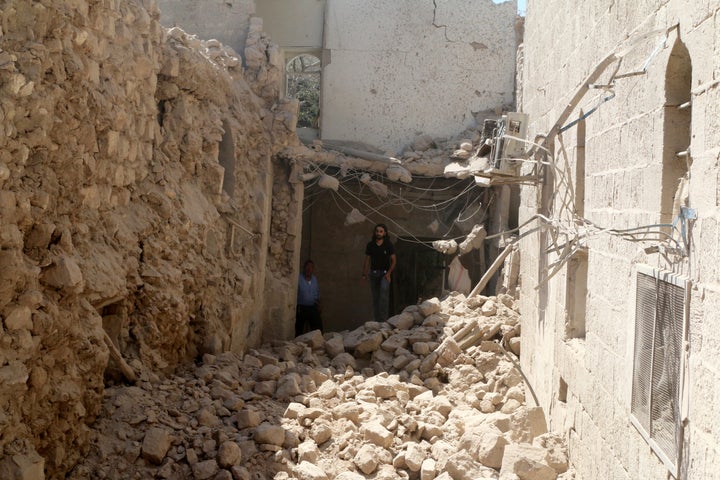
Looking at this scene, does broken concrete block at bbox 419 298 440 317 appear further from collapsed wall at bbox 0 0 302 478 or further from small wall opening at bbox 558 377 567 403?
small wall opening at bbox 558 377 567 403

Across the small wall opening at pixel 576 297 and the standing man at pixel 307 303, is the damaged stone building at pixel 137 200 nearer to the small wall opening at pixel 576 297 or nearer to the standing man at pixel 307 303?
the standing man at pixel 307 303

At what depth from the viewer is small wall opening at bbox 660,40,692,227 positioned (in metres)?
3.96

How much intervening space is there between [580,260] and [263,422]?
2.87 metres

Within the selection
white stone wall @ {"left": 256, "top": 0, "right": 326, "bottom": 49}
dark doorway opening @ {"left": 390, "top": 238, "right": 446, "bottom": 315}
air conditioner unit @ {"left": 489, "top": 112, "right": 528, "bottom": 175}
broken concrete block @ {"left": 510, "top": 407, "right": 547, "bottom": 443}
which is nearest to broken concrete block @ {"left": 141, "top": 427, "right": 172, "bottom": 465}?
broken concrete block @ {"left": 510, "top": 407, "right": 547, "bottom": 443}

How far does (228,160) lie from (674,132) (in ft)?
20.4

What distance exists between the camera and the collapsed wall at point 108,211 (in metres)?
4.71

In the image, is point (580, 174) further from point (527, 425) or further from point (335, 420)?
point (335, 420)

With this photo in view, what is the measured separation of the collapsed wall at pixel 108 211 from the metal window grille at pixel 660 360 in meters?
3.28

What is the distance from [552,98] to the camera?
23.4ft

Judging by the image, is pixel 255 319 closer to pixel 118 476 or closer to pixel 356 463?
pixel 356 463

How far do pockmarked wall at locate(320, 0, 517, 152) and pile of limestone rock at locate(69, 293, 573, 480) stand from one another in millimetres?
6678

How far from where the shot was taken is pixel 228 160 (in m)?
9.39

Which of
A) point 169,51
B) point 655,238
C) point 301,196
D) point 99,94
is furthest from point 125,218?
point 301,196

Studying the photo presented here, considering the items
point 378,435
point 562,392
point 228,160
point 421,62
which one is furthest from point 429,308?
point 421,62
